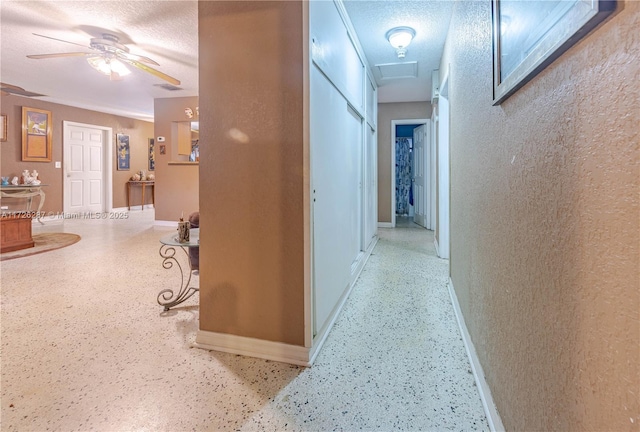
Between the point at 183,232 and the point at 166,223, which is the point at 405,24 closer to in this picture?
the point at 183,232

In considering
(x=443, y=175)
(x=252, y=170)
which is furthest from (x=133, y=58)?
(x=443, y=175)

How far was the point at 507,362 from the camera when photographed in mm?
1215

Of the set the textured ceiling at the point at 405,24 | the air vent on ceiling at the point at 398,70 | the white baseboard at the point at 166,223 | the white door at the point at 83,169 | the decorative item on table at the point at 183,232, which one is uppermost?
the air vent on ceiling at the point at 398,70

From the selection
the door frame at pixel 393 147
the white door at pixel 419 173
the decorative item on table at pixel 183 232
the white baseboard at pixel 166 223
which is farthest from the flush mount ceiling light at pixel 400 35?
the white baseboard at pixel 166 223

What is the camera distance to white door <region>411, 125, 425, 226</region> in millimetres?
6995

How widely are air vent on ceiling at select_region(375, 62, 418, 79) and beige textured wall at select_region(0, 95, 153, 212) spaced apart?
6.79m

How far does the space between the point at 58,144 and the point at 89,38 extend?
4.57 m

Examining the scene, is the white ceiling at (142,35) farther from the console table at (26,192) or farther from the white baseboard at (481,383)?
the white baseboard at (481,383)

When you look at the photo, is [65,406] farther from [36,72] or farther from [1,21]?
[36,72]

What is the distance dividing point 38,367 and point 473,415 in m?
2.13

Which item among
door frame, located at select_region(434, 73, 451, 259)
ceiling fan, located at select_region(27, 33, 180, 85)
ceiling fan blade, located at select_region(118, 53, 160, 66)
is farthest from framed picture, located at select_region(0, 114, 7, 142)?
door frame, located at select_region(434, 73, 451, 259)

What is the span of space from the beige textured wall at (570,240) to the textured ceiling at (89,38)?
3156 mm

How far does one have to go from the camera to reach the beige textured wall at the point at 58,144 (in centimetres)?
652

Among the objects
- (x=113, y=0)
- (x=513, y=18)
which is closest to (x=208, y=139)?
(x=513, y=18)
